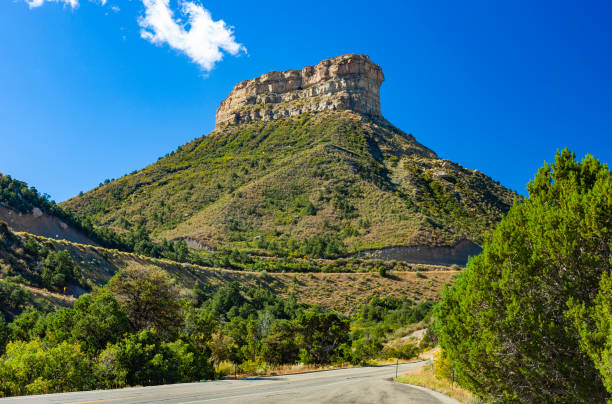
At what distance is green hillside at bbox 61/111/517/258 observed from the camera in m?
74.1

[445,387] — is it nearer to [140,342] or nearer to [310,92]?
[140,342]

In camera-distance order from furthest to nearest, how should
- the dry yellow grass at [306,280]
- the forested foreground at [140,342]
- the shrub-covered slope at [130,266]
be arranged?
the dry yellow grass at [306,280]
the shrub-covered slope at [130,266]
the forested foreground at [140,342]

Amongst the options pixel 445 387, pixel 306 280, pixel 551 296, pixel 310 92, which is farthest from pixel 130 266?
pixel 310 92

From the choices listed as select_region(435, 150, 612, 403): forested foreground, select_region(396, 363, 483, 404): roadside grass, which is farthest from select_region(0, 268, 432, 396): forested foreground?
select_region(435, 150, 612, 403): forested foreground

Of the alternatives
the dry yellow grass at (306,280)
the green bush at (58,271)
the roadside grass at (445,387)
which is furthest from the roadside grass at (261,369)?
the dry yellow grass at (306,280)

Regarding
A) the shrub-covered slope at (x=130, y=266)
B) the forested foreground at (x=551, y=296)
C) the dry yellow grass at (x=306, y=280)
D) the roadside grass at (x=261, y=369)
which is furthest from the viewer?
the dry yellow grass at (x=306, y=280)

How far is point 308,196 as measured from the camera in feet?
280

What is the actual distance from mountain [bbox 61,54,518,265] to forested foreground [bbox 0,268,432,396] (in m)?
42.1

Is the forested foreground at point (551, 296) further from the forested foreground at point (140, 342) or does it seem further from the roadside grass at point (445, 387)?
the forested foreground at point (140, 342)

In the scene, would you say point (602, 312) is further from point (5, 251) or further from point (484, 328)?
point (5, 251)

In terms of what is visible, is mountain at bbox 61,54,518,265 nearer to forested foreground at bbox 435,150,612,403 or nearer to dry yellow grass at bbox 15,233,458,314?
dry yellow grass at bbox 15,233,458,314

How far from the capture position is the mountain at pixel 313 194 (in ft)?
239

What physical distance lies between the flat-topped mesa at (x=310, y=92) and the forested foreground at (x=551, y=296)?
120m

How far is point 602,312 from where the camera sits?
6512 millimetres
